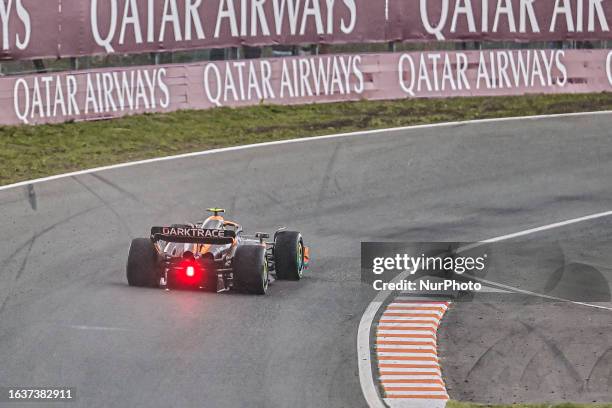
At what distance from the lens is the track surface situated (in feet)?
37.9

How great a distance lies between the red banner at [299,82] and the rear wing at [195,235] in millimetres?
11123

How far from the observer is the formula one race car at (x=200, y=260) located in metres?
13.9

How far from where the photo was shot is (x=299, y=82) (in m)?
28.0

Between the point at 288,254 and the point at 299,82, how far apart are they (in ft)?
44.4

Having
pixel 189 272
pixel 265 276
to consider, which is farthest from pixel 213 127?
pixel 189 272

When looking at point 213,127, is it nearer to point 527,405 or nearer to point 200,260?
point 200,260

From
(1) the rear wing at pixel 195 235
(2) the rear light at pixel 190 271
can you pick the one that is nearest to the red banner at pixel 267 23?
(1) the rear wing at pixel 195 235

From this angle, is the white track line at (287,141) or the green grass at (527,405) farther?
the white track line at (287,141)

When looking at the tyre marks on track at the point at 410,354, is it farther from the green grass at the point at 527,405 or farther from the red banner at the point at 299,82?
the red banner at the point at 299,82

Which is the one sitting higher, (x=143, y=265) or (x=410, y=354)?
(x=143, y=265)

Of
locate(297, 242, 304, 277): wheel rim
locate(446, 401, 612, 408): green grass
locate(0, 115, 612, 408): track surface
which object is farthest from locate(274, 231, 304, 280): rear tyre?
locate(446, 401, 612, 408): green grass

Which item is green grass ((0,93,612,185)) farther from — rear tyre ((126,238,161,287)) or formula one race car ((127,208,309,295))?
formula one race car ((127,208,309,295))

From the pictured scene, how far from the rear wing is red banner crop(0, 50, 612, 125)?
438 inches

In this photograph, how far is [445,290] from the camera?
15.1 meters
